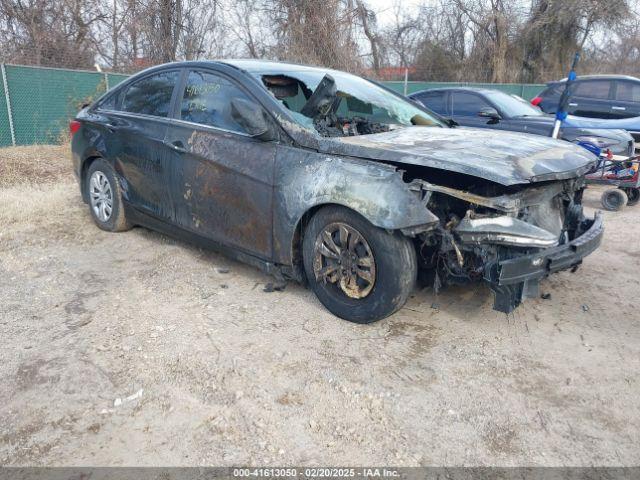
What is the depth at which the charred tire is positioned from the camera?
23.1ft

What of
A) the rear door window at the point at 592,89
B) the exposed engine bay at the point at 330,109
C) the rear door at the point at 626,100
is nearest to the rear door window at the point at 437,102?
the rear door window at the point at 592,89

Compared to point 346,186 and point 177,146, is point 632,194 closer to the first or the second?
point 346,186

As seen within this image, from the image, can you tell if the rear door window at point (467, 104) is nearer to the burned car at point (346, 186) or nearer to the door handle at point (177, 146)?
the burned car at point (346, 186)

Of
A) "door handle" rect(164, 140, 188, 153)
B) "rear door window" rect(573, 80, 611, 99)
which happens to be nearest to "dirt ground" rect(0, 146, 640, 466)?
"door handle" rect(164, 140, 188, 153)

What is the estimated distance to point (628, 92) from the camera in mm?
10578

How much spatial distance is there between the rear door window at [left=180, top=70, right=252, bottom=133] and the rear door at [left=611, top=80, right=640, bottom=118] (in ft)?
30.6

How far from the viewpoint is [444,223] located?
3301mm

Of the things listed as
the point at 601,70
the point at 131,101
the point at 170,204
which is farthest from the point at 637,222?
the point at 601,70

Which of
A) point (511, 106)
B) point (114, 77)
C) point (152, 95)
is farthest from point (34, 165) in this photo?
point (511, 106)

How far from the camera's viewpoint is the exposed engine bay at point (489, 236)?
300 cm

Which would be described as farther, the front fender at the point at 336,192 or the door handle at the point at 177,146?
the door handle at the point at 177,146

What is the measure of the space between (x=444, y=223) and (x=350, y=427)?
4.56 ft

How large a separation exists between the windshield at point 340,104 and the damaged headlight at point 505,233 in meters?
1.26

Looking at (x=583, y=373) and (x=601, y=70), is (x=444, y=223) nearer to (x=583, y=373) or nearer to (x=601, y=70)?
(x=583, y=373)
